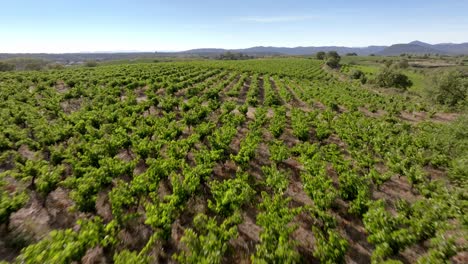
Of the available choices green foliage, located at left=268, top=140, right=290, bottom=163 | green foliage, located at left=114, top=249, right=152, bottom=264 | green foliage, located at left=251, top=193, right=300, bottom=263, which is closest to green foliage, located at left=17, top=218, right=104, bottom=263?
green foliage, located at left=114, top=249, right=152, bottom=264

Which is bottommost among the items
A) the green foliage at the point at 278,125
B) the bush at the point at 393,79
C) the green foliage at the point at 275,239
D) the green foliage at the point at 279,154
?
the bush at the point at 393,79

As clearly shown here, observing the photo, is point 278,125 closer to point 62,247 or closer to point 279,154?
point 279,154

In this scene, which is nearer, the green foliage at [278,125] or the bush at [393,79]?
the green foliage at [278,125]

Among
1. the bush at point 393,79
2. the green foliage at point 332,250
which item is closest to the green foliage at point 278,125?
the green foliage at point 332,250

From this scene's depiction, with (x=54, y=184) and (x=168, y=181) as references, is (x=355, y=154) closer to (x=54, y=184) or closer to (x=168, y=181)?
(x=168, y=181)

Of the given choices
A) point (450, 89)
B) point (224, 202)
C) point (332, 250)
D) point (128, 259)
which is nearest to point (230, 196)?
point (224, 202)

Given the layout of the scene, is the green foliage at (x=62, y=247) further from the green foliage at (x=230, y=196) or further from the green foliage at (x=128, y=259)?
the green foliage at (x=230, y=196)

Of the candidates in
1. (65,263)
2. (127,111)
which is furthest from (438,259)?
(127,111)
